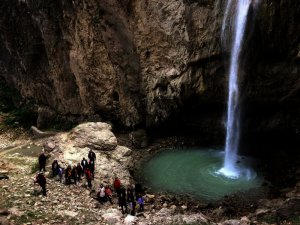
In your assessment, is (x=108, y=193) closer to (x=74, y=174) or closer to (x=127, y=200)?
(x=127, y=200)

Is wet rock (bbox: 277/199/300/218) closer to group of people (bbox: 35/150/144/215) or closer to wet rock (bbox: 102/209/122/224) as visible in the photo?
group of people (bbox: 35/150/144/215)

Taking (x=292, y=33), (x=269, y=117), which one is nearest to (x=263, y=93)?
(x=269, y=117)

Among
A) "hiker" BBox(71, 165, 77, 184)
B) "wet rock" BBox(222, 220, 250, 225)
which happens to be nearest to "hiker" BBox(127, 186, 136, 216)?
"hiker" BBox(71, 165, 77, 184)

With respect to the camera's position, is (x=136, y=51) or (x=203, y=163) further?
(x=136, y=51)

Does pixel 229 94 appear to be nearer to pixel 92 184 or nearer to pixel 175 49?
pixel 175 49

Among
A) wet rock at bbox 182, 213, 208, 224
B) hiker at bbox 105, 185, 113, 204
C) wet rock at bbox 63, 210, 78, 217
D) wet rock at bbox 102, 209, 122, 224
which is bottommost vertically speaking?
wet rock at bbox 182, 213, 208, 224

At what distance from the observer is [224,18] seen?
101 ft

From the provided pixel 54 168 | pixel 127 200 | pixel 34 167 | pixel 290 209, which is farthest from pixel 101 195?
pixel 290 209

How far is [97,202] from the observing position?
22766 mm

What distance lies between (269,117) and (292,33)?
7.74 meters

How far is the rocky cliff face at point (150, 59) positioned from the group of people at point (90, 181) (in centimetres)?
1062

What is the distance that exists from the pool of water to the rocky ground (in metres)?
1.41

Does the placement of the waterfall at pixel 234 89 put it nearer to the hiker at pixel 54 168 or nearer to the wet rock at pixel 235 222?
the wet rock at pixel 235 222

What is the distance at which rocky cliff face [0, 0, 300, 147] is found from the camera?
101ft
